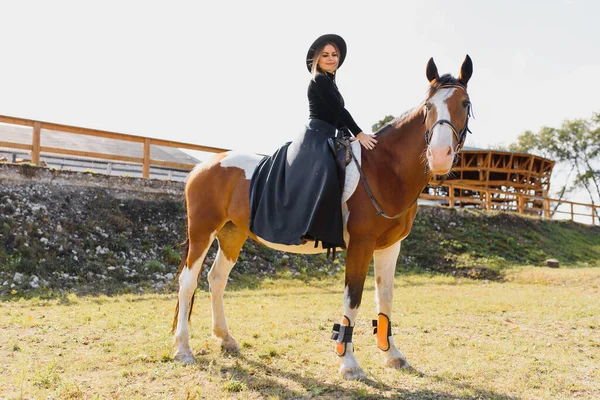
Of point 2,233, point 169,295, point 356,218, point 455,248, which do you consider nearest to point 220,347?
point 356,218

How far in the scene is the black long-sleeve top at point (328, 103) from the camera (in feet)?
13.9

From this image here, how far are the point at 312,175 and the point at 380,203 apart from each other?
0.66 m

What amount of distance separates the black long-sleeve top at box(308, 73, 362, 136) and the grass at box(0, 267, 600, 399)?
2.33m

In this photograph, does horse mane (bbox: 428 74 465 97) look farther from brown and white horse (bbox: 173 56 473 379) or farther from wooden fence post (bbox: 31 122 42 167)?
wooden fence post (bbox: 31 122 42 167)

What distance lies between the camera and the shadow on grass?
3498 millimetres

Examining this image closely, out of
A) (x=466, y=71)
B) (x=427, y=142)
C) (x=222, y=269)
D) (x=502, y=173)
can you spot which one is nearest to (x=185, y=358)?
(x=222, y=269)

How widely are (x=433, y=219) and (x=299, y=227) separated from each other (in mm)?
14764

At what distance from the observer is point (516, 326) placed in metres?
6.52

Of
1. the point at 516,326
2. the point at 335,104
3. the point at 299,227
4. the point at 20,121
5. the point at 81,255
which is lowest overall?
the point at 516,326

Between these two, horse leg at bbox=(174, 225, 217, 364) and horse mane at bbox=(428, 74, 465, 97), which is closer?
horse mane at bbox=(428, 74, 465, 97)

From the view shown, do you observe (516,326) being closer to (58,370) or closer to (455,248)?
(58,370)

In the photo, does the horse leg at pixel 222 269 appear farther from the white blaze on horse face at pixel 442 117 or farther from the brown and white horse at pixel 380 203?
the white blaze on horse face at pixel 442 117

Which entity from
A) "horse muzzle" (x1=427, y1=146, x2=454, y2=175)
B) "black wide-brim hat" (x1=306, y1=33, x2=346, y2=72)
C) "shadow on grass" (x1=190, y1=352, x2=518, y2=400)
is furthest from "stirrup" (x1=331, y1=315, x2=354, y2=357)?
"black wide-brim hat" (x1=306, y1=33, x2=346, y2=72)

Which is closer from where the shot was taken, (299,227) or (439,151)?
(439,151)
